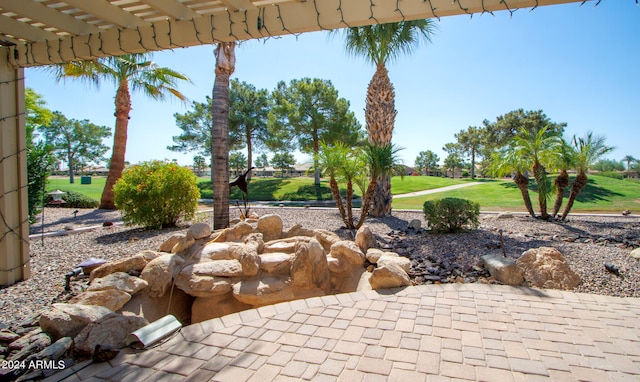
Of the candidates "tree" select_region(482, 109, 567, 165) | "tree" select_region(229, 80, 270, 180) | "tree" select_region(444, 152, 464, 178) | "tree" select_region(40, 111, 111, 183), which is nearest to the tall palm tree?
"tree" select_region(229, 80, 270, 180)

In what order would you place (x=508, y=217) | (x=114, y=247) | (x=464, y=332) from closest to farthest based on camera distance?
(x=464, y=332) → (x=114, y=247) → (x=508, y=217)

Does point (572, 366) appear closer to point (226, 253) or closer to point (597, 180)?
point (226, 253)

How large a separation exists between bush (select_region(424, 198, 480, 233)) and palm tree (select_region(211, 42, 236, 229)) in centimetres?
457

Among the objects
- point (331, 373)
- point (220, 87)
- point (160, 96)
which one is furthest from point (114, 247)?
point (160, 96)

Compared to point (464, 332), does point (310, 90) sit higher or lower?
higher

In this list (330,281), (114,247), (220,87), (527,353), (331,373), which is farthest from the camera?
(220,87)

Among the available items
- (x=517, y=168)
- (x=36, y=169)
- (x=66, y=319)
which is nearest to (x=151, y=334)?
(x=66, y=319)

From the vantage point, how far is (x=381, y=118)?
10.7 metres

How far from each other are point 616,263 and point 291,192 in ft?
67.9

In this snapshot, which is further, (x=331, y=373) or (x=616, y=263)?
(x=616, y=263)

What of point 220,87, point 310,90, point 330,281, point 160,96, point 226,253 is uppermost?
point 310,90

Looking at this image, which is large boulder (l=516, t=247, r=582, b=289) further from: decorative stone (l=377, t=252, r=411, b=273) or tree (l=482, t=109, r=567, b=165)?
tree (l=482, t=109, r=567, b=165)

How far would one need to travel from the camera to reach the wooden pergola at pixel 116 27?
→ 2688 mm

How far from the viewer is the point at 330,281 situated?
4.57 m
